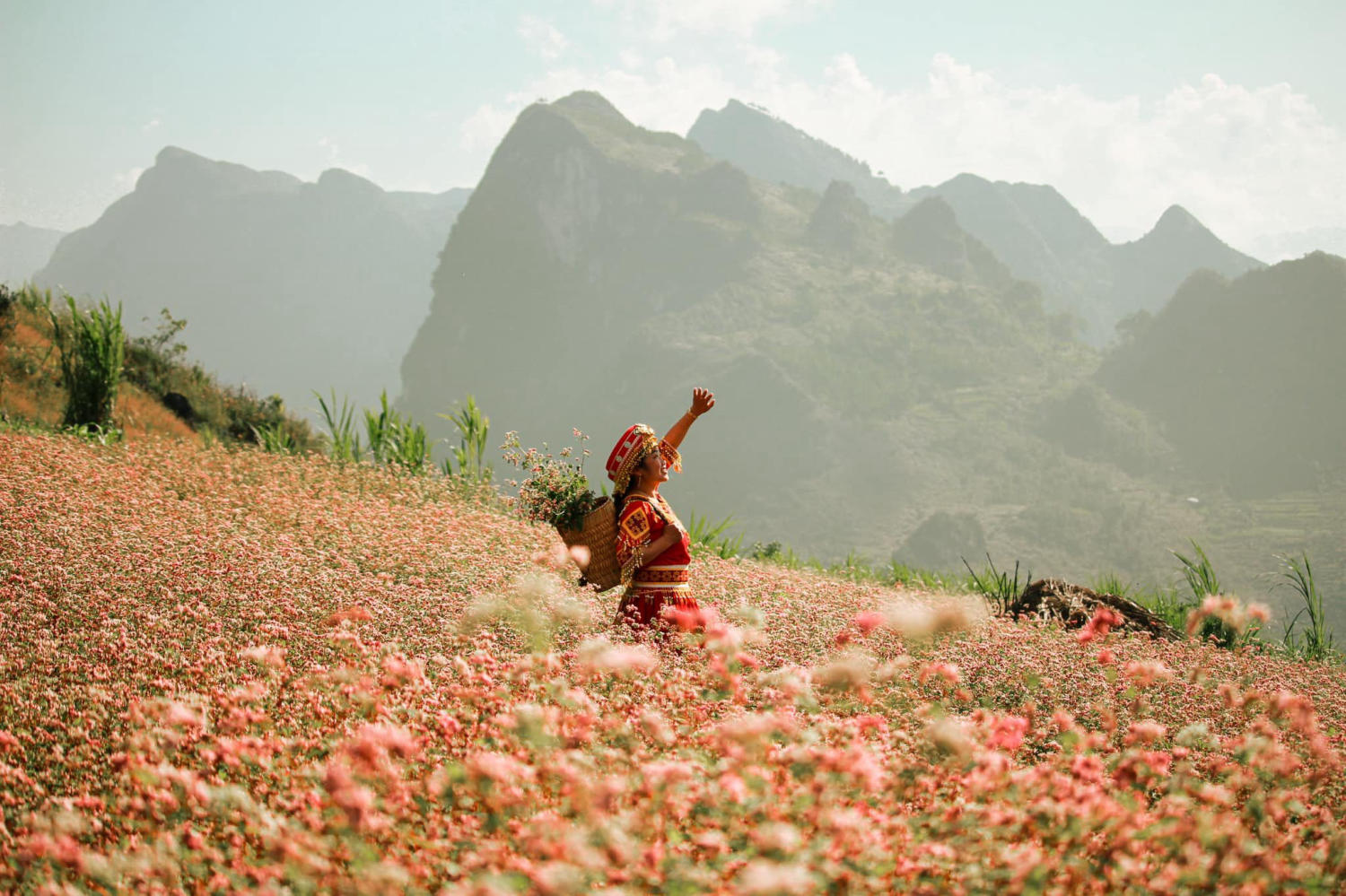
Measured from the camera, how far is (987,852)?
231 cm

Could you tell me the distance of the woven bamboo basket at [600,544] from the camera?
4996 millimetres

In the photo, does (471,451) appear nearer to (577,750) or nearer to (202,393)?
(202,393)

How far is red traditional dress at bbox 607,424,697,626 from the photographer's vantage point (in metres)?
4.94

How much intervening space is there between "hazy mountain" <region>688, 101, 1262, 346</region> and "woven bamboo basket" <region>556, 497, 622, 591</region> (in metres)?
169

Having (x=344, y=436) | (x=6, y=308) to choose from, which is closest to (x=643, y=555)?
(x=344, y=436)

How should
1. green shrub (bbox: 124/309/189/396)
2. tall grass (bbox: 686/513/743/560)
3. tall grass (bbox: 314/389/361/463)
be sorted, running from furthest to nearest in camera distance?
green shrub (bbox: 124/309/189/396) → tall grass (bbox: 314/389/361/463) → tall grass (bbox: 686/513/743/560)

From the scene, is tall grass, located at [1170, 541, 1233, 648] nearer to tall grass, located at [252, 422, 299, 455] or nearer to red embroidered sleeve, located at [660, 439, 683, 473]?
red embroidered sleeve, located at [660, 439, 683, 473]

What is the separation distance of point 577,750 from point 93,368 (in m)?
12.0

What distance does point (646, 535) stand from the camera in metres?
4.93

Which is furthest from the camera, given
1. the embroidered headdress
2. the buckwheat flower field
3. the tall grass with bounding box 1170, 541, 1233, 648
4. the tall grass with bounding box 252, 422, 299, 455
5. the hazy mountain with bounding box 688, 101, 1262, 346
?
the hazy mountain with bounding box 688, 101, 1262, 346

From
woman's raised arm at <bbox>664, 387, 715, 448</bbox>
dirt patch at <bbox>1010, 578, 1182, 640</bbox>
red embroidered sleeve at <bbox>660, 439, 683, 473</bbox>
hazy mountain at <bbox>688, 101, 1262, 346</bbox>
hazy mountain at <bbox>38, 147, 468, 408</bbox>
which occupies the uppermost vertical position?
hazy mountain at <bbox>688, 101, 1262, 346</bbox>

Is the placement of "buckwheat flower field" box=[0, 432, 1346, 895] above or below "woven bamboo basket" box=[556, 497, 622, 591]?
below

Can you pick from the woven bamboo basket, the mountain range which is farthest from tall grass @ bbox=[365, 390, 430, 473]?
the mountain range

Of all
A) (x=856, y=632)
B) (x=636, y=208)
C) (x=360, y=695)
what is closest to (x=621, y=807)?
(x=360, y=695)
